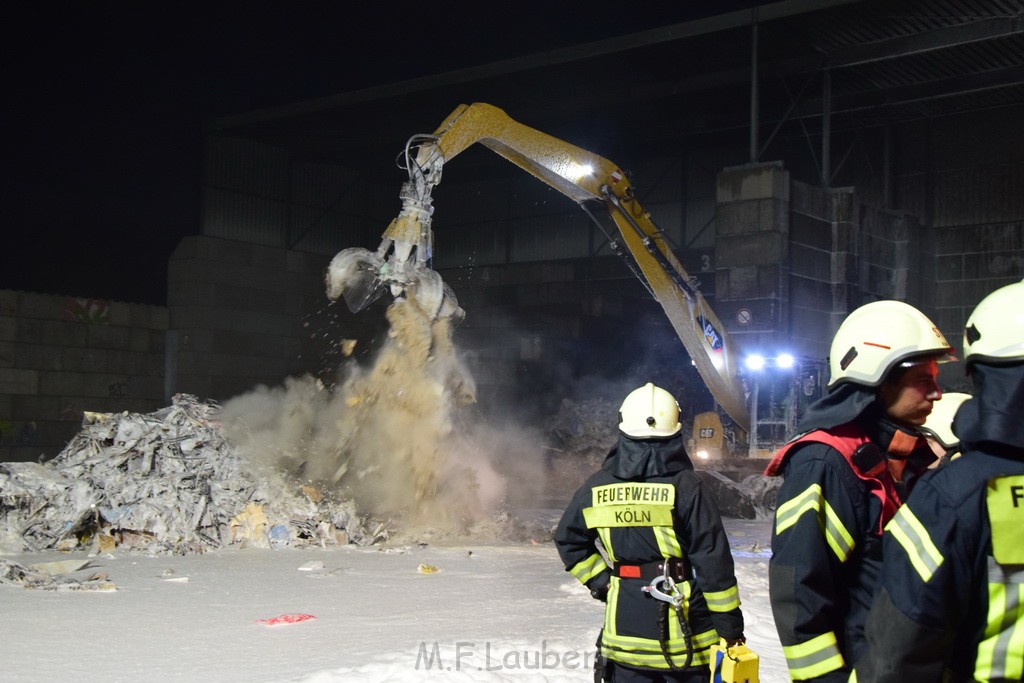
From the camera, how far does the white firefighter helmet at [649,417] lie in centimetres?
413

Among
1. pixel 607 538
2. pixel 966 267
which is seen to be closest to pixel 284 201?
pixel 966 267

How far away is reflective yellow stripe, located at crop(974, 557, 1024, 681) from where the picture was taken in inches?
79.8

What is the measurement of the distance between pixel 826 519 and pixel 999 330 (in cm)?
68

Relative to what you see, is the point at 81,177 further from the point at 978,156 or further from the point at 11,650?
the point at 978,156

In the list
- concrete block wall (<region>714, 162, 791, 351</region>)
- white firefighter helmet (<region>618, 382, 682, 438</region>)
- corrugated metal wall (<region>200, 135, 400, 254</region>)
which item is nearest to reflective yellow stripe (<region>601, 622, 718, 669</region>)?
white firefighter helmet (<region>618, 382, 682, 438</region>)

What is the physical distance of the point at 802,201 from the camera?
21.1 m

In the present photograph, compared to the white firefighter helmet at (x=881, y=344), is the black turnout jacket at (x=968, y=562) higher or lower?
lower

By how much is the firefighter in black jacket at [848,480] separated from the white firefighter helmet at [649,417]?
4.27 feet

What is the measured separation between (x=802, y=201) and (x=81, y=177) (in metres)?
17.0

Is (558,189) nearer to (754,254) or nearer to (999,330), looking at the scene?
(754,254)

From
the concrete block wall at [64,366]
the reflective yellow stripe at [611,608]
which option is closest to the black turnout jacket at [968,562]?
the reflective yellow stripe at [611,608]

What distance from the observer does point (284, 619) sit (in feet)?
25.1

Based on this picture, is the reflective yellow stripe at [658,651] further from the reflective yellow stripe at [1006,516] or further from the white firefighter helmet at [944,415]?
the reflective yellow stripe at [1006,516]

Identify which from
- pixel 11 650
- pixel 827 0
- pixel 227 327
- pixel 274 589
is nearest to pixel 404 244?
pixel 274 589
